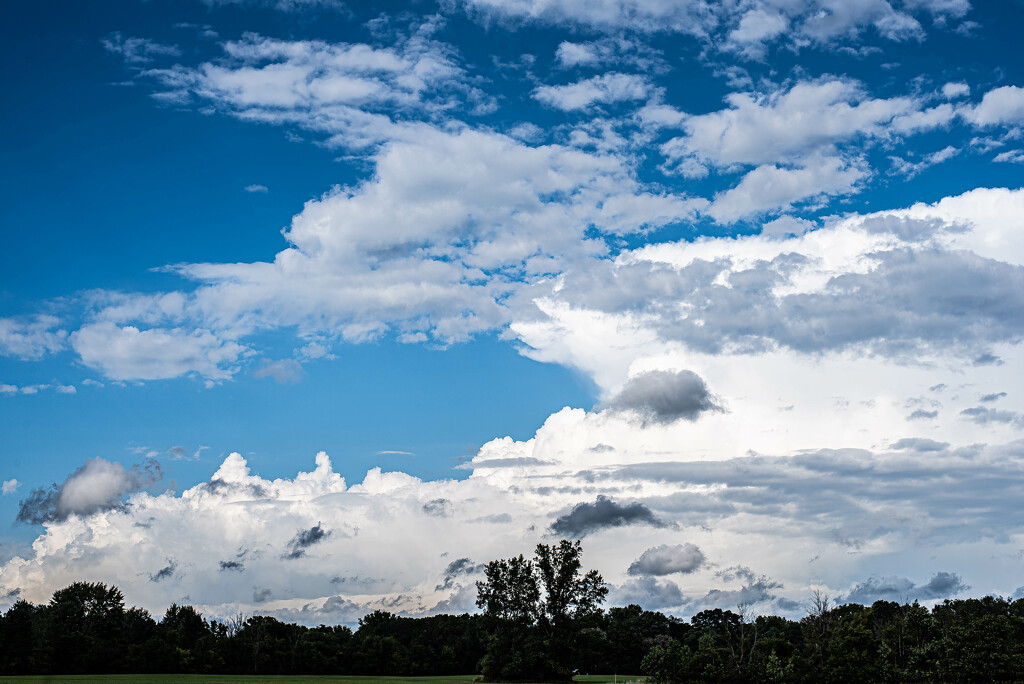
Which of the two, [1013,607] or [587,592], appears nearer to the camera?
[587,592]

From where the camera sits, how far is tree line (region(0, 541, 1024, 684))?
8462cm

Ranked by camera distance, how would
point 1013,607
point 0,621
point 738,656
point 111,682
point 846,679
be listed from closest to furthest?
point 111,682 → point 846,679 → point 738,656 → point 0,621 → point 1013,607

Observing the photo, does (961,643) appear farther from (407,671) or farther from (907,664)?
(407,671)

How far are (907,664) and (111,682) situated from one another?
7835 cm

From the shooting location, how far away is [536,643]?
103m

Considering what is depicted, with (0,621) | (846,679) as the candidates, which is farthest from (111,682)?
(846,679)

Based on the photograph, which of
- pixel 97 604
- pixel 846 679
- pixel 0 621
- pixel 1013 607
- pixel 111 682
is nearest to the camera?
pixel 111 682

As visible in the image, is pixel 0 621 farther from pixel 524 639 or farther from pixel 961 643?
pixel 961 643

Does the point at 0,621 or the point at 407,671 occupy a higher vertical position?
the point at 0,621

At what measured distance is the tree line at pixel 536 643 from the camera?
278 ft

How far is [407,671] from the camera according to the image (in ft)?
431

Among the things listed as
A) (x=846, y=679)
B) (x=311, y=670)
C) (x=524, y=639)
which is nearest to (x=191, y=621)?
(x=311, y=670)

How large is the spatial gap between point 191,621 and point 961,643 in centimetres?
10879

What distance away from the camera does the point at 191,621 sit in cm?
13288
